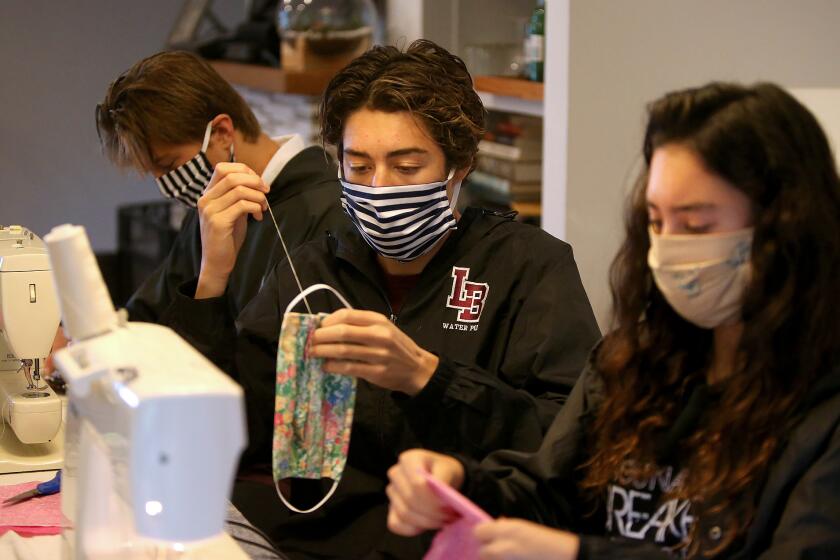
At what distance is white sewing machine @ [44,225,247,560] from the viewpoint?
113 centimetres

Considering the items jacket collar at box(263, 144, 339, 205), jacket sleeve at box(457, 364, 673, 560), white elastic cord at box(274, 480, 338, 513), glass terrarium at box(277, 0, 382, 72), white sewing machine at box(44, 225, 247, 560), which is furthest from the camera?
glass terrarium at box(277, 0, 382, 72)

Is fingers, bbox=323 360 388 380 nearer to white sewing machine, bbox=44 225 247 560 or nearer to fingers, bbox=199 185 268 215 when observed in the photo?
white sewing machine, bbox=44 225 247 560

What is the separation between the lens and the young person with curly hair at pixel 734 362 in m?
1.29

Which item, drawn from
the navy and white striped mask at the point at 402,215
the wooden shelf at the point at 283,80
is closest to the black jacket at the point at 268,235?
the navy and white striped mask at the point at 402,215

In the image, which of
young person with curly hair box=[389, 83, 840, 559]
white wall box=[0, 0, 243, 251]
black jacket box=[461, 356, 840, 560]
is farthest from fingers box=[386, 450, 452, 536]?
white wall box=[0, 0, 243, 251]

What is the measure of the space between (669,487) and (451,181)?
80cm

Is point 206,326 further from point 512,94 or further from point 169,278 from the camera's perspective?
point 512,94

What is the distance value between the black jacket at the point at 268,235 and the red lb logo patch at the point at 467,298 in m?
0.63

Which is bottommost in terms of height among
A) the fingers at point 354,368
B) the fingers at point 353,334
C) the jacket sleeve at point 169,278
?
the jacket sleeve at point 169,278

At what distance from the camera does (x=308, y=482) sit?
1908 mm

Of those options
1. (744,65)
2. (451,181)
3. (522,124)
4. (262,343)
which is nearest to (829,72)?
(744,65)

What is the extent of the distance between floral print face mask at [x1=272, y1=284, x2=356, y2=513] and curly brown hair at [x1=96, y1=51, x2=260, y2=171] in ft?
3.54

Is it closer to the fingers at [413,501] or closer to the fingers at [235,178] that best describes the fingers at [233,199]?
the fingers at [235,178]

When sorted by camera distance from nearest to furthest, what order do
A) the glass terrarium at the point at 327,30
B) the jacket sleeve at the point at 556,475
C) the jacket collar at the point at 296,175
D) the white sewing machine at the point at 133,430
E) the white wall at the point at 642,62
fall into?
the white sewing machine at the point at 133,430
the jacket sleeve at the point at 556,475
the jacket collar at the point at 296,175
the white wall at the point at 642,62
the glass terrarium at the point at 327,30
